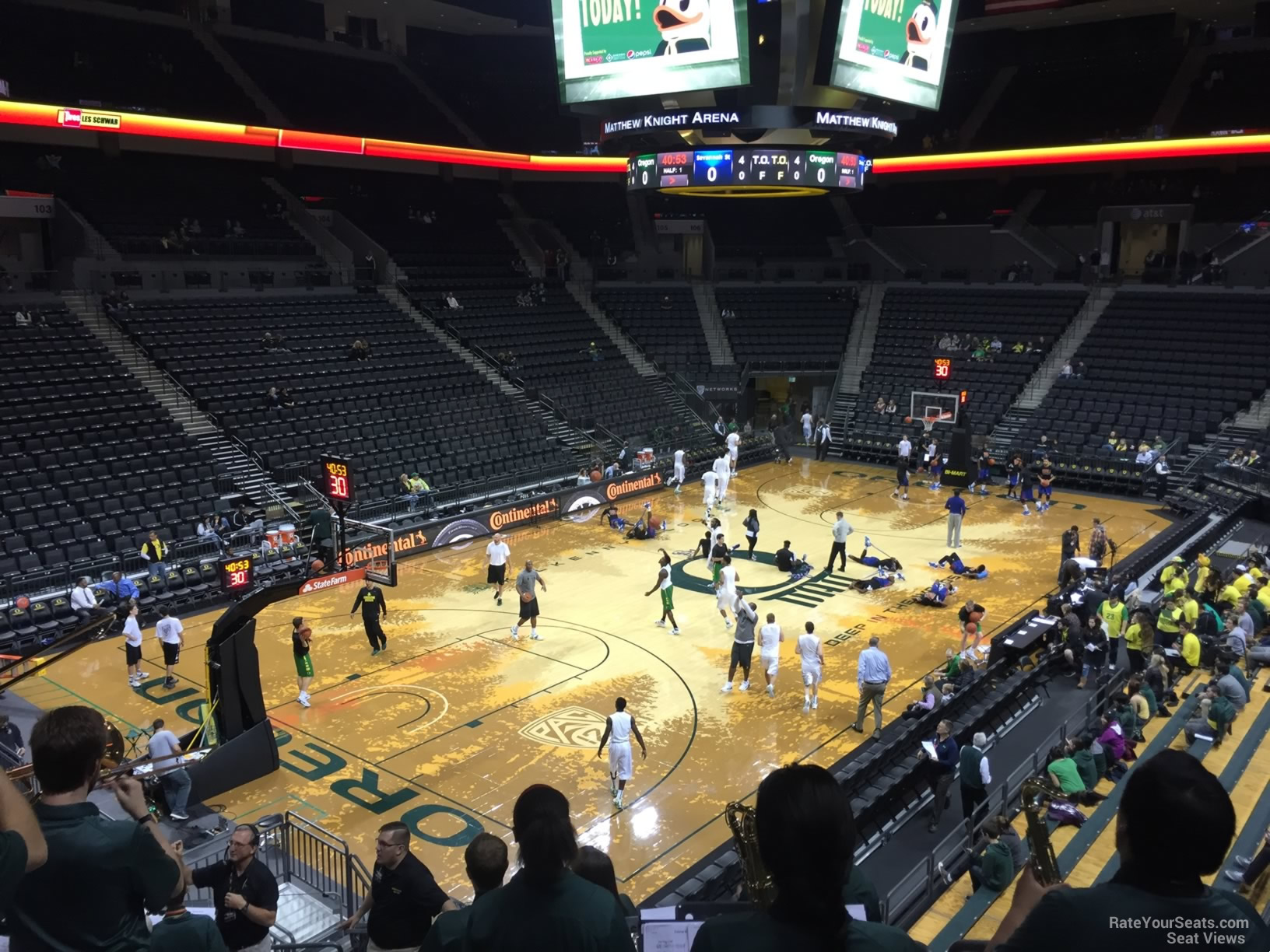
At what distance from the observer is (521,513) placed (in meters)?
26.4

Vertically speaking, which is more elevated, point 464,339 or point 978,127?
point 978,127

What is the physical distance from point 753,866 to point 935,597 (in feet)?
58.3

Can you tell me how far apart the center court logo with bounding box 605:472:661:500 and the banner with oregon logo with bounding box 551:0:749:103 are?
12.3 metres

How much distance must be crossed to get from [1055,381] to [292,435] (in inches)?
1033

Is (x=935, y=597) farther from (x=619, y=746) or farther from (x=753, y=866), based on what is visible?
(x=753, y=866)

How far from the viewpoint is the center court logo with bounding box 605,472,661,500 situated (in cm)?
2906

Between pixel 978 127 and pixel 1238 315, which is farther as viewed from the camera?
pixel 978 127

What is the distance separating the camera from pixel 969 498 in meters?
30.0

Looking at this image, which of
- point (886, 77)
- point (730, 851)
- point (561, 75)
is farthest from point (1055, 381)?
point (730, 851)

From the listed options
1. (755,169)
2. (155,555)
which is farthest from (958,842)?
(155,555)

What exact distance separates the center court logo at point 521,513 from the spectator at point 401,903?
65.7ft

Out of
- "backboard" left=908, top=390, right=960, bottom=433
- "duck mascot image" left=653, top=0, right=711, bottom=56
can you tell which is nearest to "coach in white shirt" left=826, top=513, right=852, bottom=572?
"duck mascot image" left=653, top=0, right=711, bottom=56

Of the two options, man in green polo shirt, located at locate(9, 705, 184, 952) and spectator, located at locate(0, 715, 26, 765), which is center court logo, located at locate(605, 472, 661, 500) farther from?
man in green polo shirt, located at locate(9, 705, 184, 952)

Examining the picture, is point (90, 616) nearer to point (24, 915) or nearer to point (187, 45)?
point (24, 915)
